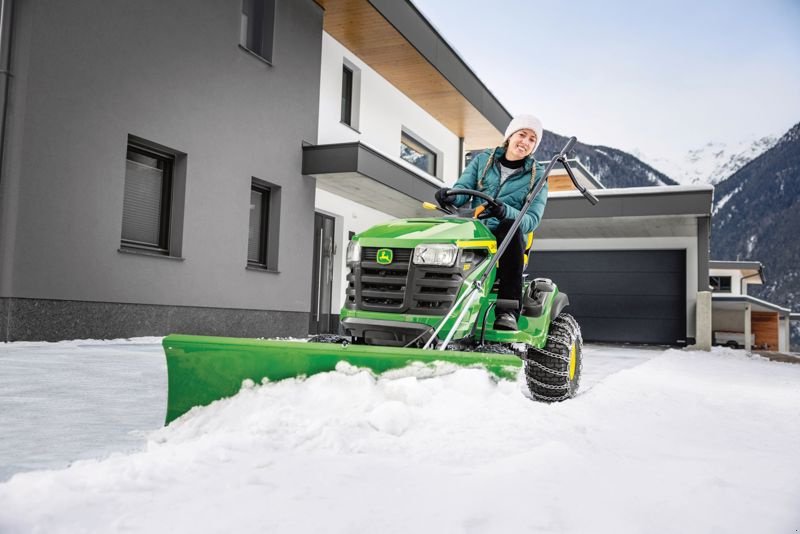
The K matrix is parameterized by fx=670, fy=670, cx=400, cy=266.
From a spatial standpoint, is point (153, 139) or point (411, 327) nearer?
point (411, 327)

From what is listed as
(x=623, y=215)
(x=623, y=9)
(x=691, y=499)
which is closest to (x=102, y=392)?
(x=691, y=499)

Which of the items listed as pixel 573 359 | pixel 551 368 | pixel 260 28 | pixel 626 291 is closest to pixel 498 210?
pixel 551 368

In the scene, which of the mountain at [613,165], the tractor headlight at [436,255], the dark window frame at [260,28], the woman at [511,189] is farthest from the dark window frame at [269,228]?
the mountain at [613,165]

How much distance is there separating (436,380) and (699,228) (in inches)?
518

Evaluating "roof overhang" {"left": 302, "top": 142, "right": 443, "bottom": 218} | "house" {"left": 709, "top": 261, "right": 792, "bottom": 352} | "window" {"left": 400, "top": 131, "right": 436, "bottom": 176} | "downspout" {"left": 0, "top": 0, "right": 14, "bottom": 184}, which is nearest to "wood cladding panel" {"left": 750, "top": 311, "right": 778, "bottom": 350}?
"house" {"left": 709, "top": 261, "right": 792, "bottom": 352}

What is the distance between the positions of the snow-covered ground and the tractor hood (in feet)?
3.25

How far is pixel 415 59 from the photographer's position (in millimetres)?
12281

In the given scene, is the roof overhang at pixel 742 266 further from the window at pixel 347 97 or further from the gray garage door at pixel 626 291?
the window at pixel 347 97

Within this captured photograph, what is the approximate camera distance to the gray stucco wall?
600 centimetres

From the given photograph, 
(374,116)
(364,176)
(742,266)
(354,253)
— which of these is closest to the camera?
(354,253)

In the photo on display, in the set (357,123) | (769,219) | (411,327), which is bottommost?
(411,327)

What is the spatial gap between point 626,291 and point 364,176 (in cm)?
844

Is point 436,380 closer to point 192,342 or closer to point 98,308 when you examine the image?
point 192,342

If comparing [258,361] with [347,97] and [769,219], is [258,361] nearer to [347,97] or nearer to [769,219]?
[347,97]
